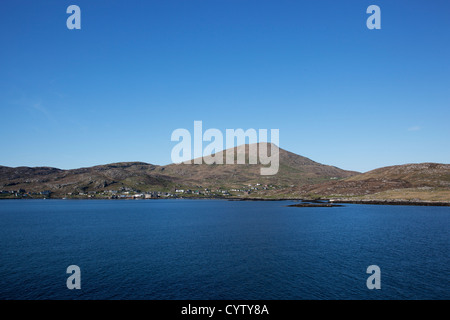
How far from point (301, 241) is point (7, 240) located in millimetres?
84353

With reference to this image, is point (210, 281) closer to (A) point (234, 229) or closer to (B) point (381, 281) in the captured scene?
(B) point (381, 281)

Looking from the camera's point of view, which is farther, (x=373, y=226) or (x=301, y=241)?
(x=373, y=226)

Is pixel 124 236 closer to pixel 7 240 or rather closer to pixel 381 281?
pixel 7 240

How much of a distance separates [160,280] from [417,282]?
1600 inches

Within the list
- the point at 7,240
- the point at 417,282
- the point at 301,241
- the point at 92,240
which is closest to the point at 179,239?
the point at 92,240

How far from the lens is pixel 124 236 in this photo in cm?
9019

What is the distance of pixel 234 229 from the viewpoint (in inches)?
4026

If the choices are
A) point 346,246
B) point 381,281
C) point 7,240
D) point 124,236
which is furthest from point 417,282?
point 7,240
